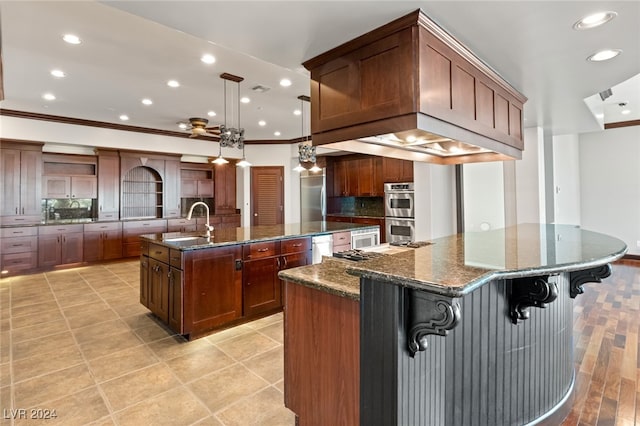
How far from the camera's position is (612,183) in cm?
648

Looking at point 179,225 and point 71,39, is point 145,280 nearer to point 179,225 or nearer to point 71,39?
point 71,39

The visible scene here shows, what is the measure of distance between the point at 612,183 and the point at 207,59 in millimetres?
7805

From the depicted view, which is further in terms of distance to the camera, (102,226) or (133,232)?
(133,232)

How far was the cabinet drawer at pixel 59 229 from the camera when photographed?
18.6 feet

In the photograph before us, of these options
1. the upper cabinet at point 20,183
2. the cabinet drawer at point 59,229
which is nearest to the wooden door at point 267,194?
the cabinet drawer at point 59,229

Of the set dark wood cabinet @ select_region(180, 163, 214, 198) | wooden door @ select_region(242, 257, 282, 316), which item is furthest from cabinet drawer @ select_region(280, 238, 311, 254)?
dark wood cabinet @ select_region(180, 163, 214, 198)

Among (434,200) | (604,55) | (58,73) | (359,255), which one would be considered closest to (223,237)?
(359,255)

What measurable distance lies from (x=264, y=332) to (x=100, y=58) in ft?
11.1

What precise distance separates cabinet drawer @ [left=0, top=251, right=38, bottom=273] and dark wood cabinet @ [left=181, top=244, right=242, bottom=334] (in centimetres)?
457

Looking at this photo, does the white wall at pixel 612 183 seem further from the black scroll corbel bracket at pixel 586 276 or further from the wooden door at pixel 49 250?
the wooden door at pixel 49 250

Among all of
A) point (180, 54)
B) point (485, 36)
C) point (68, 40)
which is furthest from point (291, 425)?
point (68, 40)

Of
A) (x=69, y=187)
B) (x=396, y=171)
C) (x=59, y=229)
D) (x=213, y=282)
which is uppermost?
(x=396, y=171)

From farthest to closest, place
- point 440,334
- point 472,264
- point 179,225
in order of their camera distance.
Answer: point 179,225 → point 472,264 → point 440,334

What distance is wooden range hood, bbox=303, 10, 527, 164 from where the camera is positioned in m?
1.75
